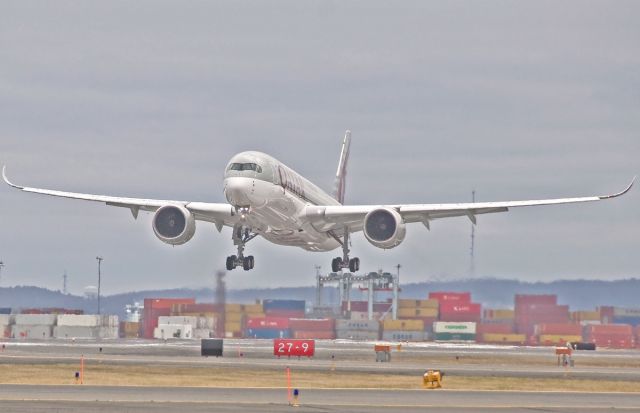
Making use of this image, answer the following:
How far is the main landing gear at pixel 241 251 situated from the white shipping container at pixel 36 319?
105 metres

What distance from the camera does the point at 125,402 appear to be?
48125 mm

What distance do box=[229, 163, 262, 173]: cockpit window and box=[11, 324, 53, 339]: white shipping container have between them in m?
115

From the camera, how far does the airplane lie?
72.5 meters

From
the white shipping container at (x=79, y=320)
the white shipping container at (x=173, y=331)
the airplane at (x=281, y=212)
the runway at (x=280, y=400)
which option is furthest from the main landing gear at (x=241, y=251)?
the white shipping container at (x=79, y=320)

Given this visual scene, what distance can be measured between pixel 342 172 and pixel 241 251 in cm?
3323

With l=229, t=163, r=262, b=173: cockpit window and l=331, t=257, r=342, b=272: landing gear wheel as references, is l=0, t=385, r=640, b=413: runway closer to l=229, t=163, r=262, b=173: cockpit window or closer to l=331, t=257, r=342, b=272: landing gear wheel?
l=229, t=163, r=262, b=173: cockpit window

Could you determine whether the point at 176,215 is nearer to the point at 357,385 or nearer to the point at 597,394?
the point at 357,385

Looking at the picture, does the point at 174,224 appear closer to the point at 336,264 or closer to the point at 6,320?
the point at 336,264

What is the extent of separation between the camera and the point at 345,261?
86.5 m

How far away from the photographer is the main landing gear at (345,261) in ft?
280

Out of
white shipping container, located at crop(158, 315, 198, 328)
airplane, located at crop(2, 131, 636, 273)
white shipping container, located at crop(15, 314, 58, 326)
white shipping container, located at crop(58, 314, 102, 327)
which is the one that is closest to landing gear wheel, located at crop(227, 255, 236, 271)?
airplane, located at crop(2, 131, 636, 273)

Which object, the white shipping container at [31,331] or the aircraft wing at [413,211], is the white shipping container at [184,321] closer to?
the white shipping container at [31,331]

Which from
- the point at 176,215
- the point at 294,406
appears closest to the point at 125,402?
the point at 294,406

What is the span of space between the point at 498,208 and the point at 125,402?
42.2 m
